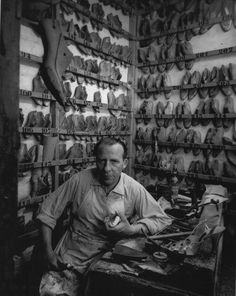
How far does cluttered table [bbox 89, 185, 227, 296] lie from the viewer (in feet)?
4.69

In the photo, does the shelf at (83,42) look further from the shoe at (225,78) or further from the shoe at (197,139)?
the shoe at (197,139)

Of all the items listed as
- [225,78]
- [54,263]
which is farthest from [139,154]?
[54,263]

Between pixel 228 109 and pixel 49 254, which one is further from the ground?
pixel 228 109

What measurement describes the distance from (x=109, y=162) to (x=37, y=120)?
160 centimetres

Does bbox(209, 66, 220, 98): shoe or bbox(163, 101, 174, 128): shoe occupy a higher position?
bbox(209, 66, 220, 98): shoe

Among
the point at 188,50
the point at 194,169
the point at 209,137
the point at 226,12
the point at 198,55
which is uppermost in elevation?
the point at 226,12

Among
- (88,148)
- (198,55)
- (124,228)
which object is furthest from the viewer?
(198,55)

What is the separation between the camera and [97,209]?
81.3 inches

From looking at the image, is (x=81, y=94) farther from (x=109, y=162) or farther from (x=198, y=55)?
(x=109, y=162)

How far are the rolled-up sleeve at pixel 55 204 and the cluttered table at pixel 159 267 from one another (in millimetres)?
541

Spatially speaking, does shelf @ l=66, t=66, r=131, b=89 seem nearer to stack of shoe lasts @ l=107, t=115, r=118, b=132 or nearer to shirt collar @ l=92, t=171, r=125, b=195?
stack of shoe lasts @ l=107, t=115, r=118, b=132

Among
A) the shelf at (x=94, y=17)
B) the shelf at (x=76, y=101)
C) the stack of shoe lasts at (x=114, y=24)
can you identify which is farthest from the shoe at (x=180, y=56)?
the shelf at (x=76, y=101)

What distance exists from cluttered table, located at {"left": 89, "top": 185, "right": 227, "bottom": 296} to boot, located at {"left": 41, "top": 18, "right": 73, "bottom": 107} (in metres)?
2.18

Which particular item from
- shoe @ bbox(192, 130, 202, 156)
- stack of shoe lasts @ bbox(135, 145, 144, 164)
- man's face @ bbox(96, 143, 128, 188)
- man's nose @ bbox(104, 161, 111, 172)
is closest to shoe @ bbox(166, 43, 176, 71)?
shoe @ bbox(192, 130, 202, 156)
